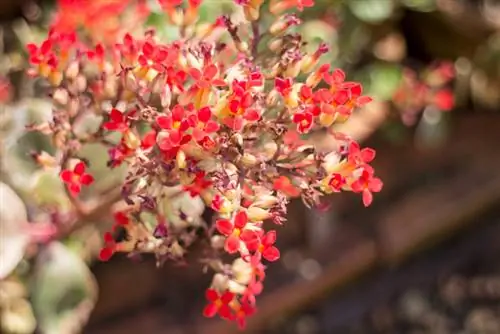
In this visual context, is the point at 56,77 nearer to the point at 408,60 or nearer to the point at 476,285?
the point at 408,60

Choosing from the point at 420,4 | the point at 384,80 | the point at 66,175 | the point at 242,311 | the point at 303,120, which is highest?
the point at 303,120

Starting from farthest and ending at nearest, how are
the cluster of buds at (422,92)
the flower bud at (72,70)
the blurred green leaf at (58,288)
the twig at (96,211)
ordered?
the cluster of buds at (422,92)
the blurred green leaf at (58,288)
the twig at (96,211)
the flower bud at (72,70)

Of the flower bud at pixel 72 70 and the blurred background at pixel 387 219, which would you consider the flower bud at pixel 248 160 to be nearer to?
the flower bud at pixel 72 70

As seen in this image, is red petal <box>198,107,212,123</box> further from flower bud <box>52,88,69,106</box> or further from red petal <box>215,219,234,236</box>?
flower bud <box>52,88,69,106</box>

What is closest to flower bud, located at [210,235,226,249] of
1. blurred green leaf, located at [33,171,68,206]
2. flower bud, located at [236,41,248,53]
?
flower bud, located at [236,41,248,53]

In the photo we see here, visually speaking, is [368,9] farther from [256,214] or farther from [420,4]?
[256,214]

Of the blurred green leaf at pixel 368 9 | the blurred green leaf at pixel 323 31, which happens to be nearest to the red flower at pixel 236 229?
the blurred green leaf at pixel 323 31

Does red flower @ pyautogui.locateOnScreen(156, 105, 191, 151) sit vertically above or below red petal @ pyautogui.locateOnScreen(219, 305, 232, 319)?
above

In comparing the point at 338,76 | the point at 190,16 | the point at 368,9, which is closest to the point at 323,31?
the point at 368,9
